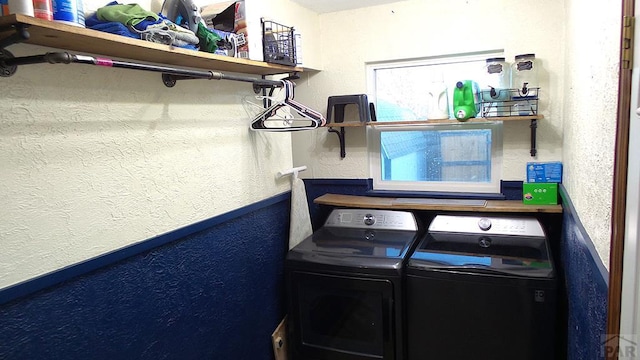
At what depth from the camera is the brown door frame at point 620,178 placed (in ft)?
2.90

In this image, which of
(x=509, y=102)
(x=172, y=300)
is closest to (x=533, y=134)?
(x=509, y=102)

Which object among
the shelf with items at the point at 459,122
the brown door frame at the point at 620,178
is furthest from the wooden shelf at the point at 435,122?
A: the brown door frame at the point at 620,178

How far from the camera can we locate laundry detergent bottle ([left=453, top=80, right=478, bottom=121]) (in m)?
2.42

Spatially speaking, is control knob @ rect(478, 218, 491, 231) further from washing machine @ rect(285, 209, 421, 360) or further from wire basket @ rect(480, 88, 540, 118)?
wire basket @ rect(480, 88, 540, 118)

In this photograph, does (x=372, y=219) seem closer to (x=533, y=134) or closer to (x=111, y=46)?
(x=533, y=134)

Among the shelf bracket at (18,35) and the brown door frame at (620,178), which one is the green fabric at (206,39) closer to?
the shelf bracket at (18,35)

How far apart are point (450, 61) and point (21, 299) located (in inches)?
97.6

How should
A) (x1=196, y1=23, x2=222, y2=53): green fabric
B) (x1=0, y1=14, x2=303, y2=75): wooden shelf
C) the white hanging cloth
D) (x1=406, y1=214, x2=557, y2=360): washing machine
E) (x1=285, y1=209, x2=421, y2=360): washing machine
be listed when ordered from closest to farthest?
(x1=0, y1=14, x2=303, y2=75): wooden shelf, (x1=196, y1=23, x2=222, y2=53): green fabric, (x1=406, y1=214, x2=557, y2=360): washing machine, (x1=285, y1=209, x2=421, y2=360): washing machine, the white hanging cloth

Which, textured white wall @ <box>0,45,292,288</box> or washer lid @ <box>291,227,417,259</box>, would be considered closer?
textured white wall @ <box>0,45,292,288</box>

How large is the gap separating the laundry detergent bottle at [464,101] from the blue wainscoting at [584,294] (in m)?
0.74

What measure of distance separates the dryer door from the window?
3.11 feet

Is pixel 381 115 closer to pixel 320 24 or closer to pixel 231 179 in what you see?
pixel 320 24

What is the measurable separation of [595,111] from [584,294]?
576 mm

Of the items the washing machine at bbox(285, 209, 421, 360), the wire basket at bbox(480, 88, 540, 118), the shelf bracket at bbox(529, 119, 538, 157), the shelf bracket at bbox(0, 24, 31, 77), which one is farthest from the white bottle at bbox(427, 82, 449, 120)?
the shelf bracket at bbox(0, 24, 31, 77)
